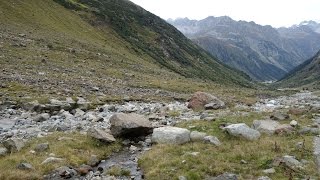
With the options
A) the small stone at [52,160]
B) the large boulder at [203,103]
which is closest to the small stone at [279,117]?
the large boulder at [203,103]

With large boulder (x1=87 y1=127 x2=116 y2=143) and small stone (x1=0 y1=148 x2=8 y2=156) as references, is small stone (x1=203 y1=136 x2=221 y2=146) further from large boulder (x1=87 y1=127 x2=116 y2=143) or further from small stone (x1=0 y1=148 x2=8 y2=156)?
small stone (x1=0 y1=148 x2=8 y2=156)

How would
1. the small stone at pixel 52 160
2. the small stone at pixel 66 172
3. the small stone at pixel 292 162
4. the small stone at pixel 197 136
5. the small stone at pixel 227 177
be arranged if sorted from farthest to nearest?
1. the small stone at pixel 197 136
2. the small stone at pixel 52 160
3. the small stone at pixel 66 172
4. the small stone at pixel 292 162
5. the small stone at pixel 227 177

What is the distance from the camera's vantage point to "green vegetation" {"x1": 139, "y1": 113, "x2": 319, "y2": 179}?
21219 millimetres

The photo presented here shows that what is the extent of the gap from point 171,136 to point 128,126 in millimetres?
3326

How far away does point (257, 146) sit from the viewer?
1013 inches

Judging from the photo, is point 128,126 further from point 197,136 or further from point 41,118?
point 41,118

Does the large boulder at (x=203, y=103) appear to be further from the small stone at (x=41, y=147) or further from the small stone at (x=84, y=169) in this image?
the small stone at (x=84, y=169)

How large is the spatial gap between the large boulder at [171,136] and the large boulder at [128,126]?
1.40 meters

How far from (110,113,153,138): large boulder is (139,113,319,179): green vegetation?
3.32 meters

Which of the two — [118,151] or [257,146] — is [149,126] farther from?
[257,146]

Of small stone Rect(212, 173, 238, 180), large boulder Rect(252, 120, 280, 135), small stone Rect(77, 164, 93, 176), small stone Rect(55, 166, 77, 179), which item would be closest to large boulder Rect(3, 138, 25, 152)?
small stone Rect(55, 166, 77, 179)

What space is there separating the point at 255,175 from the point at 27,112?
23.1 metres

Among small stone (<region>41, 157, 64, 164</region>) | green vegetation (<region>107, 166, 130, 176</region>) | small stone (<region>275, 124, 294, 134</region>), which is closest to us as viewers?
green vegetation (<region>107, 166, 130, 176</region>)

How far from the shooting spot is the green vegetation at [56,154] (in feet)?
69.7
